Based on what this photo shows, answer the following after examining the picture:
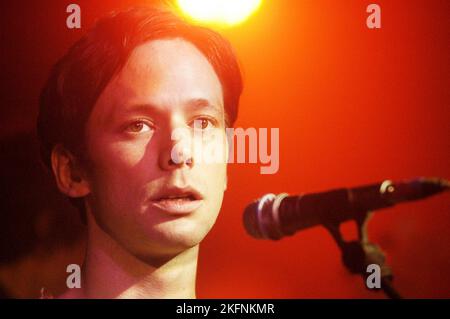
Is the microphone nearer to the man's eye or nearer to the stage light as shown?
the man's eye

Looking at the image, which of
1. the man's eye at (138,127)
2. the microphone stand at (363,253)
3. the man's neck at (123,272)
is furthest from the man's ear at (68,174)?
the microphone stand at (363,253)

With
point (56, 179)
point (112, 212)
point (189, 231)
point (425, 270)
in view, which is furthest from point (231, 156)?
point (425, 270)

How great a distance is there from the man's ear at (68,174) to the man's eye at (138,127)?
0.32 meters

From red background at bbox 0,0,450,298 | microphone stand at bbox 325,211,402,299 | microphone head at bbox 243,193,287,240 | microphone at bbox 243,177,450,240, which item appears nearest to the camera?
microphone at bbox 243,177,450,240

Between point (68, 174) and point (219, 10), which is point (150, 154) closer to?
point (68, 174)

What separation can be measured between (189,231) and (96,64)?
0.92m

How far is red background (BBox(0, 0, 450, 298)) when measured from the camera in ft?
10.00

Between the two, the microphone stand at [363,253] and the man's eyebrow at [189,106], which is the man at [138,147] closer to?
the man's eyebrow at [189,106]

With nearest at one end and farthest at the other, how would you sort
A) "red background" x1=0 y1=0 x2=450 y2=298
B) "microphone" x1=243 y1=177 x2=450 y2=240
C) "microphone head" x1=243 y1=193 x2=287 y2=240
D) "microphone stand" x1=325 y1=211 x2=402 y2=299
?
"microphone" x1=243 y1=177 x2=450 y2=240, "microphone stand" x1=325 y1=211 x2=402 y2=299, "microphone head" x1=243 y1=193 x2=287 y2=240, "red background" x1=0 y1=0 x2=450 y2=298

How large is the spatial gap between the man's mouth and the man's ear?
→ 1.19ft

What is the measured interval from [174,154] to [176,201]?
22 centimetres

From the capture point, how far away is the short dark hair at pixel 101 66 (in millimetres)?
2932

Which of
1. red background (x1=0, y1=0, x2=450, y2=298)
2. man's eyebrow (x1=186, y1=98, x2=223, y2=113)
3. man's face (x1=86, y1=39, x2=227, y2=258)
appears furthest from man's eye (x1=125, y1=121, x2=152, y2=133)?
red background (x1=0, y1=0, x2=450, y2=298)

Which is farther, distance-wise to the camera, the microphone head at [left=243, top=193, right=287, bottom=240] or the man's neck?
the man's neck
